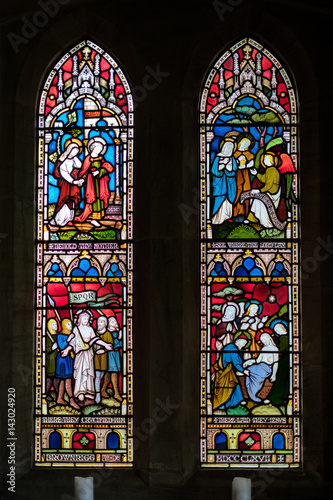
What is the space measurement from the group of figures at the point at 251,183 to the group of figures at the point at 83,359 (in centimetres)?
141

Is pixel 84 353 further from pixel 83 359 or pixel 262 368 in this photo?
pixel 262 368

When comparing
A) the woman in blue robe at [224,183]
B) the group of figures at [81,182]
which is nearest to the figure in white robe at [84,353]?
the group of figures at [81,182]

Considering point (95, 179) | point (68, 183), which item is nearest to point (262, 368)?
point (95, 179)

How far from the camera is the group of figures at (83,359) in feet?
21.4

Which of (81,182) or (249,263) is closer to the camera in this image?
(249,263)

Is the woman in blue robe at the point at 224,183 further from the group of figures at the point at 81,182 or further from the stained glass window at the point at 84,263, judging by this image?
the group of figures at the point at 81,182

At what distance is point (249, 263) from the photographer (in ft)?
21.6

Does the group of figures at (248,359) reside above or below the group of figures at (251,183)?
below

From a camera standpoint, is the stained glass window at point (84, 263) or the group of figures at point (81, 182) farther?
the group of figures at point (81, 182)

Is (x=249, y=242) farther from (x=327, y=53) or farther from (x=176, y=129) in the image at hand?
(x=327, y=53)

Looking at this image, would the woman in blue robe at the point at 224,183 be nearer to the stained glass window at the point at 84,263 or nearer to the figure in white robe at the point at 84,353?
the stained glass window at the point at 84,263

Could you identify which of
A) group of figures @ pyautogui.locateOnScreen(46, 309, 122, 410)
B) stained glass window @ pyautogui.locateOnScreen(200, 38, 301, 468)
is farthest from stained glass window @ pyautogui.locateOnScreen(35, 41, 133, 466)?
stained glass window @ pyautogui.locateOnScreen(200, 38, 301, 468)

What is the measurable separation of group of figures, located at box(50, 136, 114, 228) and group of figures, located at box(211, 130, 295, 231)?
1009 mm

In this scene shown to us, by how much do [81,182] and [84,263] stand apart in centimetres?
74
